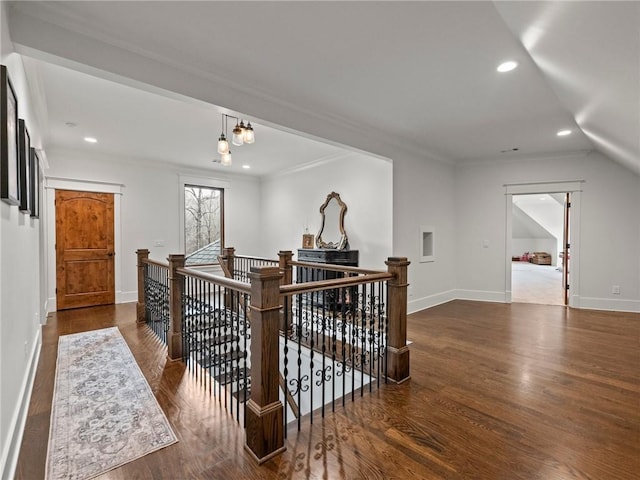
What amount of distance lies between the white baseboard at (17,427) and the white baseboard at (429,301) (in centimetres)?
452

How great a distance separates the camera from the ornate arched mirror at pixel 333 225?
575 centimetres

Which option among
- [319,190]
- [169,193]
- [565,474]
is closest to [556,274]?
[319,190]

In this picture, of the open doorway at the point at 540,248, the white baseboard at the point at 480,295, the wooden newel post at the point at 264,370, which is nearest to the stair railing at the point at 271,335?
the wooden newel post at the point at 264,370

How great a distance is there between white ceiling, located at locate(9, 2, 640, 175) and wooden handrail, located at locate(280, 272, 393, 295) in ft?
5.71

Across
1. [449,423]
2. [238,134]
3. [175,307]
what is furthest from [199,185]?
[449,423]

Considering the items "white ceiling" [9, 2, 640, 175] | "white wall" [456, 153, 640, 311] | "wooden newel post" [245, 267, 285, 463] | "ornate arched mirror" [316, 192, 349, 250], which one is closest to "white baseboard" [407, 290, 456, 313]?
"white wall" [456, 153, 640, 311]

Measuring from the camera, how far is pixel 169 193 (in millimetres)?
6352

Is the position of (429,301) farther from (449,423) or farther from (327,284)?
(327,284)

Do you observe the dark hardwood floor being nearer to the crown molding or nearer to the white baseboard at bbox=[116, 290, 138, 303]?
the white baseboard at bbox=[116, 290, 138, 303]

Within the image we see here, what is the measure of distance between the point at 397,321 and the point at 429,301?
313 centimetres

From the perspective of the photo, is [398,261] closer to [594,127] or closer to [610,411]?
[610,411]

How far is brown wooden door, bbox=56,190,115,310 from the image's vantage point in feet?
17.3

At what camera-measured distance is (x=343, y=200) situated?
5805 millimetres

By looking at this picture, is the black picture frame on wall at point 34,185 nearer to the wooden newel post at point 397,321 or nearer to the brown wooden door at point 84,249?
the brown wooden door at point 84,249
